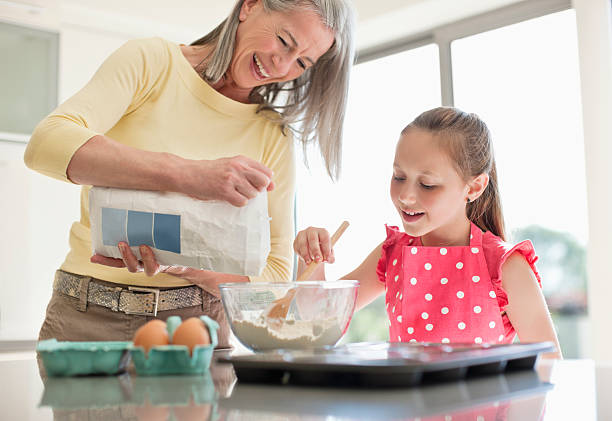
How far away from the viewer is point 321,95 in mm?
1639

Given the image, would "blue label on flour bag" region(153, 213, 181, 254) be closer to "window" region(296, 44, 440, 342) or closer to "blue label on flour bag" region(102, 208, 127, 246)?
"blue label on flour bag" region(102, 208, 127, 246)

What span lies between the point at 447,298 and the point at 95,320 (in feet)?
2.29

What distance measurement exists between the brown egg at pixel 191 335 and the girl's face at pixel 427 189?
0.76 meters

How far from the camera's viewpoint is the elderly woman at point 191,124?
1127 millimetres

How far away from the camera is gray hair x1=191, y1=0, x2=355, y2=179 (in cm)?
154

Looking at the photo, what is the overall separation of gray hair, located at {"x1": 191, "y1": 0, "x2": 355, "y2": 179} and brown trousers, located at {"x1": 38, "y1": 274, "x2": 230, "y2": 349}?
0.48 meters

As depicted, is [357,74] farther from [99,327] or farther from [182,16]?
[99,327]

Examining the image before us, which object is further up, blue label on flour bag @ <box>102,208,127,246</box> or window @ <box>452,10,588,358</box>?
window @ <box>452,10,588,358</box>

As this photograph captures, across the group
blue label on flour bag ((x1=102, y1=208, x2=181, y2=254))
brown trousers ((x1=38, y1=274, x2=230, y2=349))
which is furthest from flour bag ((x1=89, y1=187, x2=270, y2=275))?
brown trousers ((x1=38, y1=274, x2=230, y2=349))

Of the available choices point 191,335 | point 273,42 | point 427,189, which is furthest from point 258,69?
point 191,335

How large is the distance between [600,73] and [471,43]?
889 millimetres

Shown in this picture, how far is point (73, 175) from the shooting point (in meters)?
1.08

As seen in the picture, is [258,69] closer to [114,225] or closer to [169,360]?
[114,225]

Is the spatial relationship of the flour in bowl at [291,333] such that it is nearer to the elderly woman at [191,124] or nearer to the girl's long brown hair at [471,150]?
the elderly woman at [191,124]
